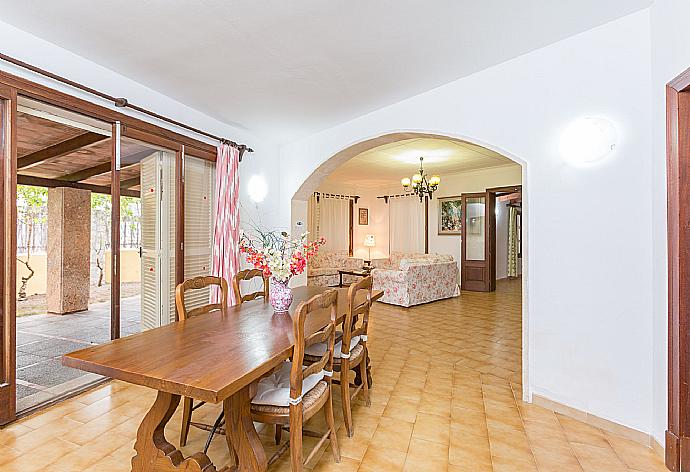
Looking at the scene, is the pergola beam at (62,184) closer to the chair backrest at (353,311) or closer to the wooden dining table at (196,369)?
the wooden dining table at (196,369)


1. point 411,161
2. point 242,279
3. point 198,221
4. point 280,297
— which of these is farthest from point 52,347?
point 411,161

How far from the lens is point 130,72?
329 centimetres

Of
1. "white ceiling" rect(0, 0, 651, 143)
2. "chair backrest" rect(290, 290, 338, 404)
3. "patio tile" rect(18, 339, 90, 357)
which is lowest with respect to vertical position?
"patio tile" rect(18, 339, 90, 357)

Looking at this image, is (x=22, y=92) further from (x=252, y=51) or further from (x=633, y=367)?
(x=633, y=367)

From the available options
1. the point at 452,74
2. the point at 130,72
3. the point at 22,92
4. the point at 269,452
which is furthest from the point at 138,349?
the point at 452,74

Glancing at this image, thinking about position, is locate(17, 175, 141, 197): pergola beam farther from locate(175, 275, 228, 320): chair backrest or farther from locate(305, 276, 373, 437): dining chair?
locate(305, 276, 373, 437): dining chair

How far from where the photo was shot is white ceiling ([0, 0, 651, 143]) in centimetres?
Answer: 234

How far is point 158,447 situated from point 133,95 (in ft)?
9.75

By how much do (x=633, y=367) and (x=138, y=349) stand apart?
2.80m

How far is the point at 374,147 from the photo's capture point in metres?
4.75

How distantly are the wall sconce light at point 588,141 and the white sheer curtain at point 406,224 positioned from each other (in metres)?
7.10

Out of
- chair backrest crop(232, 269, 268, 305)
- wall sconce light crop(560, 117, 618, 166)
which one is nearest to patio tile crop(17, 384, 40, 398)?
chair backrest crop(232, 269, 268, 305)

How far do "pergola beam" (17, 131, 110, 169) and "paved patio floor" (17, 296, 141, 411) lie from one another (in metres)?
1.49

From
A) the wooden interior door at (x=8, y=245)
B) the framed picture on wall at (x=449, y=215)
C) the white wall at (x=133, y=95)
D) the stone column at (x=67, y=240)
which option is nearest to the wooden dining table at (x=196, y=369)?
the wooden interior door at (x=8, y=245)
